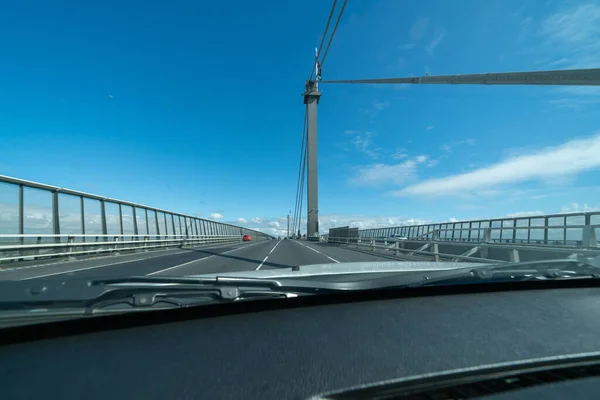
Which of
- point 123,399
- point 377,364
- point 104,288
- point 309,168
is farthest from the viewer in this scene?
point 309,168

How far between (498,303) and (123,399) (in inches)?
107

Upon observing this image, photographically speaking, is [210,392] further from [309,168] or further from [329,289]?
[309,168]

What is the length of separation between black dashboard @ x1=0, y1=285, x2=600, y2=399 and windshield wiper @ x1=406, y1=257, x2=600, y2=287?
0.30 m

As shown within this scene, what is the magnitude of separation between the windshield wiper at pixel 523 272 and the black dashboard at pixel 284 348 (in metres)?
0.30

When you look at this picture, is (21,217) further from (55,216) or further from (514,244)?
(514,244)

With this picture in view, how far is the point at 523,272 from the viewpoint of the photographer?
284 cm

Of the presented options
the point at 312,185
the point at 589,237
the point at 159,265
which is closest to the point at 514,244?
the point at 589,237

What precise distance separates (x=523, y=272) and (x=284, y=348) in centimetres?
257

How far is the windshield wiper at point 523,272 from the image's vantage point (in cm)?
267

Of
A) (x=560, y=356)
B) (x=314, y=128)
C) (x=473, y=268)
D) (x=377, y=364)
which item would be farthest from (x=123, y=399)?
(x=314, y=128)

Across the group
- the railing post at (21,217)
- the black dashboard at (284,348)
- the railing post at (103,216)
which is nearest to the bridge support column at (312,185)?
the railing post at (103,216)

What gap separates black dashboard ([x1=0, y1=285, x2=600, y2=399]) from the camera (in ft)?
4.48

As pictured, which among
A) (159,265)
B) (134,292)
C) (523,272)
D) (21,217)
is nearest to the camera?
(134,292)

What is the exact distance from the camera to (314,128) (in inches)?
1716
